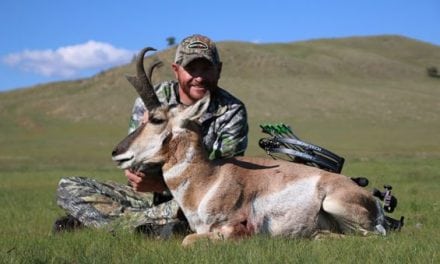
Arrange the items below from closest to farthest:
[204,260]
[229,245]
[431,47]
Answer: [204,260] → [229,245] → [431,47]

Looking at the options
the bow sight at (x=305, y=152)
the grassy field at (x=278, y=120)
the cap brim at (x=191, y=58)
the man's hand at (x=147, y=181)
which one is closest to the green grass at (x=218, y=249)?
the grassy field at (x=278, y=120)

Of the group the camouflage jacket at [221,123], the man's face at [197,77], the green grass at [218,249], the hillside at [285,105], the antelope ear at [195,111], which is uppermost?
the man's face at [197,77]

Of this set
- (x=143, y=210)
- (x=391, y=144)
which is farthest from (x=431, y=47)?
(x=143, y=210)

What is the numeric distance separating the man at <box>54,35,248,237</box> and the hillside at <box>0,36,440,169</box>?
27.2 meters

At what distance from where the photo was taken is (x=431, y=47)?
485 ft

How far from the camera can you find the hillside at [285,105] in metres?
50.7

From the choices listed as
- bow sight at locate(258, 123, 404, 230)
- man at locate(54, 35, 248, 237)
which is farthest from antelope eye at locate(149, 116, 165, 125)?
bow sight at locate(258, 123, 404, 230)

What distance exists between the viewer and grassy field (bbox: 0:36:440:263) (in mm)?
7199

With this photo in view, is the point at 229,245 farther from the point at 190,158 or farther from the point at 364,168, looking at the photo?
the point at 364,168

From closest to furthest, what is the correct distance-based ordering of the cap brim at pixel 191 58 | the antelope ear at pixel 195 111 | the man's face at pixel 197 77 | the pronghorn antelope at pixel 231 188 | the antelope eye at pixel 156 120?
1. the antelope ear at pixel 195 111
2. the pronghorn antelope at pixel 231 188
3. the antelope eye at pixel 156 120
4. the cap brim at pixel 191 58
5. the man's face at pixel 197 77

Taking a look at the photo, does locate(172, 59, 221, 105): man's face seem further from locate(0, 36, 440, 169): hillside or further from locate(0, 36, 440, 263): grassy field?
locate(0, 36, 440, 169): hillside

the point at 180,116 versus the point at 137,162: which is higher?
the point at 180,116

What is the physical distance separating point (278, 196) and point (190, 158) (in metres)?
1.18

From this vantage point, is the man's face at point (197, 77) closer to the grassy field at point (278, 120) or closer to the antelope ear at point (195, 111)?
the antelope ear at point (195, 111)
